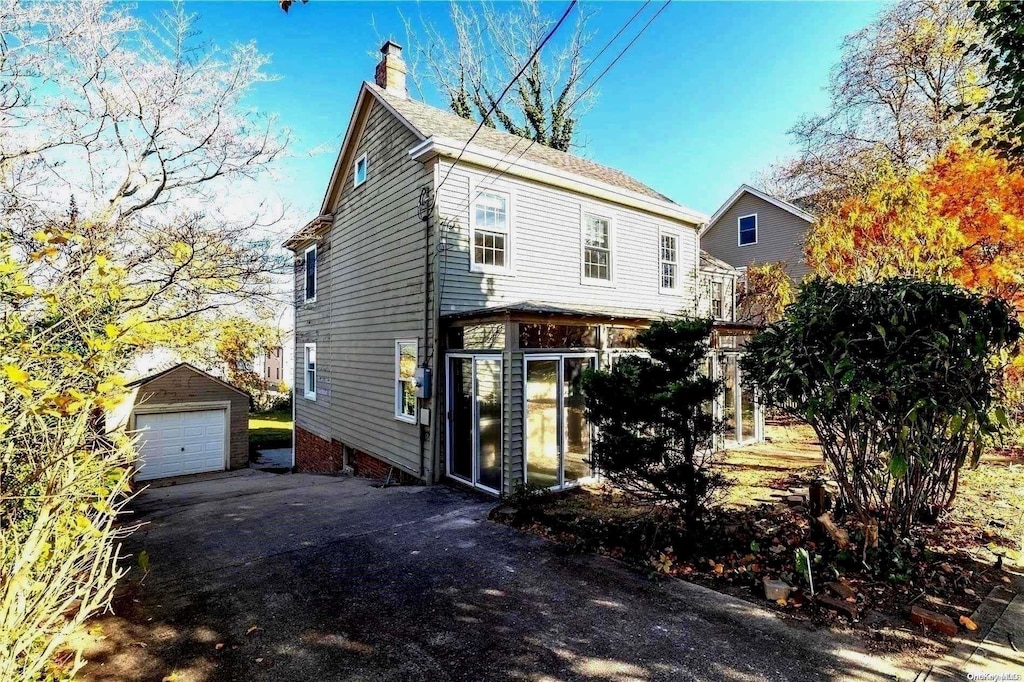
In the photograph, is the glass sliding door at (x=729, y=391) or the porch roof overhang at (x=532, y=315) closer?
the porch roof overhang at (x=532, y=315)

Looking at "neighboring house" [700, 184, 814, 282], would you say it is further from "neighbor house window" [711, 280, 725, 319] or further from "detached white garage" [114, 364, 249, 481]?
"detached white garage" [114, 364, 249, 481]

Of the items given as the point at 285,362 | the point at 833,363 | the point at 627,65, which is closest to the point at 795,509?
the point at 833,363

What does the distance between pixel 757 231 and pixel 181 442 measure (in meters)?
23.7

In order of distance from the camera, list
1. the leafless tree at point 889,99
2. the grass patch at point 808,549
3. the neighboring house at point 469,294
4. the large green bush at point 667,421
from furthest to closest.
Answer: the leafless tree at point 889,99
the neighboring house at point 469,294
the large green bush at point 667,421
the grass patch at point 808,549

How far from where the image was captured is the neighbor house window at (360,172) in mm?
11742

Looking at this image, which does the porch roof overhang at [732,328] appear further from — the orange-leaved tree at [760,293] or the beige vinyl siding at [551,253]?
the orange-leaved tree at [760,293]

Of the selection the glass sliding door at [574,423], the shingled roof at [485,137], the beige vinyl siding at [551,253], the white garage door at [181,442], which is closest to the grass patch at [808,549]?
the glass sliding door at [574,423]

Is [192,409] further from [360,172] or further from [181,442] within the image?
[360,172]

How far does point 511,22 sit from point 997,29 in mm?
21857

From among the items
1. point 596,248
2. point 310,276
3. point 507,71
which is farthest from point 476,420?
point 507,71

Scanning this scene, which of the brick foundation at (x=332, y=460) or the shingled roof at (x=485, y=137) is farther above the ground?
the shingled roof at (x=485, y=137)

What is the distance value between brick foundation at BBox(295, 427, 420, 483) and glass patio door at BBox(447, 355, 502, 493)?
4.32 ft

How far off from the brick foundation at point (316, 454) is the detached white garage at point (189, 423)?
2.88 m

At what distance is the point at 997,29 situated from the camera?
4.93 meters
